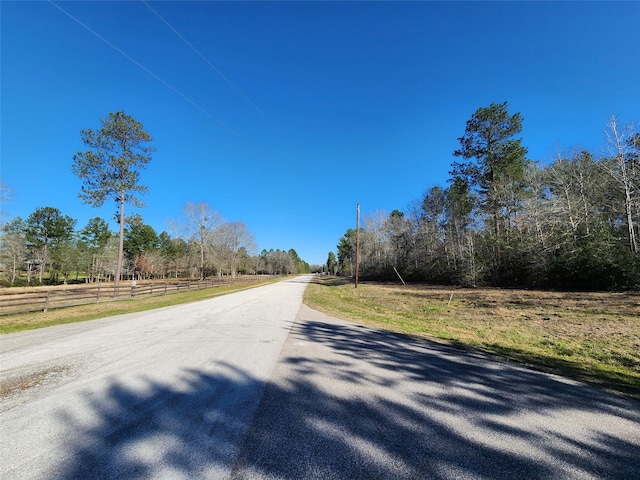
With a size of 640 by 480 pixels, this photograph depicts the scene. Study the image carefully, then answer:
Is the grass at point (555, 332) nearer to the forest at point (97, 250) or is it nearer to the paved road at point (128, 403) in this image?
the paved road at point (128, 403)

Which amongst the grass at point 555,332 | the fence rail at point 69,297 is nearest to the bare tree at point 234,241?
the fence rail at point 69,297

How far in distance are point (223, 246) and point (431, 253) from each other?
129 ft

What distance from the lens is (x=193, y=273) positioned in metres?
59.2

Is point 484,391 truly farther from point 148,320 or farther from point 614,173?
point 614,173

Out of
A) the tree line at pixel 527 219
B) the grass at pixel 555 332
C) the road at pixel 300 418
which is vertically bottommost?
the grass at pixel 555 332

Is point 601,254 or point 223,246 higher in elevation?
point 223,246

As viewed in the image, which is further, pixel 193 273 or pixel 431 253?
pixel 193 273

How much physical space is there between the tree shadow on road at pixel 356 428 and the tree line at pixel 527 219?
20266 millimetres

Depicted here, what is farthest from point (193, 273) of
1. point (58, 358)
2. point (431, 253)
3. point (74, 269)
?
point (58, 358)

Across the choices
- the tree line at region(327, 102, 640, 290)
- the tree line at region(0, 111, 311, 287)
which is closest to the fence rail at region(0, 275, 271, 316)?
the tree line at region(0, 111, 311, 287)

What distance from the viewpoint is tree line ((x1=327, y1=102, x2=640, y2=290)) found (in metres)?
17.3

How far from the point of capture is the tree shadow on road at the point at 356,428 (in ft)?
7.13

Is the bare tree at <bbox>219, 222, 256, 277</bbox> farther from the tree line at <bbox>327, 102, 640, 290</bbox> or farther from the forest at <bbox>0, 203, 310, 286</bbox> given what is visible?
the tree line at <bbox>327, 102, 640, 290</bbox>

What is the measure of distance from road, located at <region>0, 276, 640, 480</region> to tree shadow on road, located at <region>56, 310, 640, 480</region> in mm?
16
